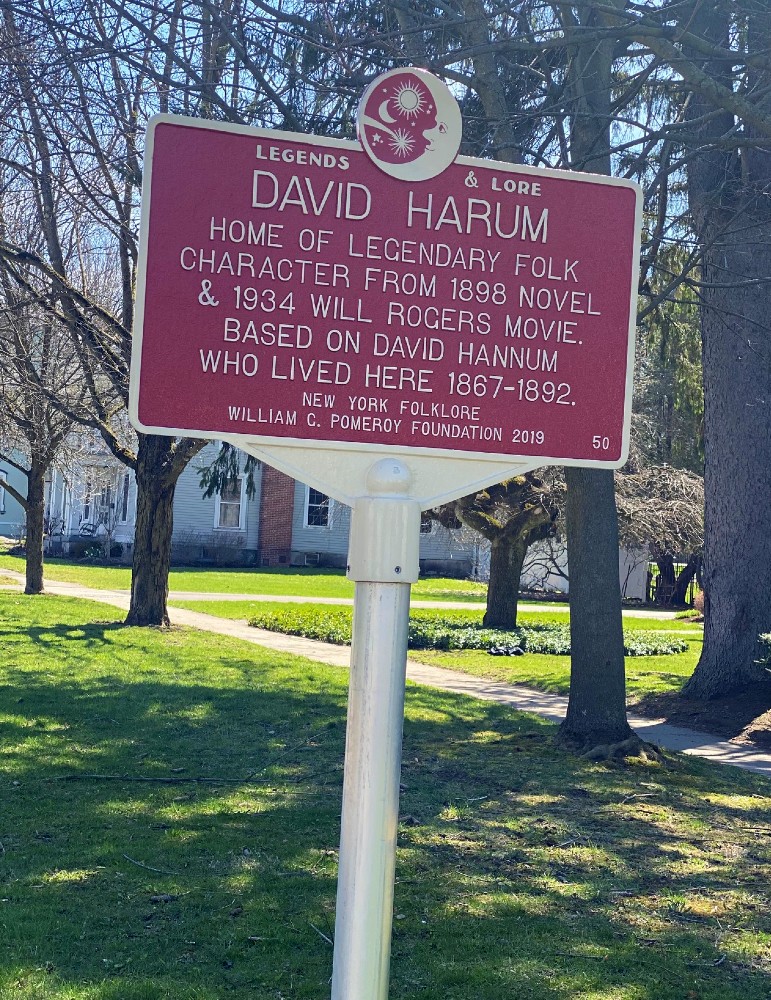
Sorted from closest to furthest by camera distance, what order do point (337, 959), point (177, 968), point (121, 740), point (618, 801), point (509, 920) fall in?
1. point (337, 959)
2. point (177, 968)
3. point (509, 920)
4. point (618, 801)
5. point (121, 740)

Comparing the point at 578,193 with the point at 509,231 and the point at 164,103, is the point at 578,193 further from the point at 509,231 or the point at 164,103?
the point at 164,103

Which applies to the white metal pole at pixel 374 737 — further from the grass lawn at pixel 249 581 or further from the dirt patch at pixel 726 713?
the grass lawn at pixel 249 581

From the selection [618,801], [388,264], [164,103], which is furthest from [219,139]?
[164,103]

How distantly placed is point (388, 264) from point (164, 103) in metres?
7.58

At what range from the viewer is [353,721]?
2.95 m

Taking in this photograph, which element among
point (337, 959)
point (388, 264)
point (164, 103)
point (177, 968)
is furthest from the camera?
point (164, 103)

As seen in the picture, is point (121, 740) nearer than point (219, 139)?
No

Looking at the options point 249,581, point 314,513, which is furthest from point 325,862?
point 314,513

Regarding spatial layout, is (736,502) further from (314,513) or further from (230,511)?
(314,513)

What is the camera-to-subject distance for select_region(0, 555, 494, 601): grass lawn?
26.9 meters

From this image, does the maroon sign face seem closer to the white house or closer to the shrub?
the shrub

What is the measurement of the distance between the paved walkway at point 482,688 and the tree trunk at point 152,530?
1.11 m

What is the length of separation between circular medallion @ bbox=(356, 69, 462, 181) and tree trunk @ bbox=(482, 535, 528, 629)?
16764mm

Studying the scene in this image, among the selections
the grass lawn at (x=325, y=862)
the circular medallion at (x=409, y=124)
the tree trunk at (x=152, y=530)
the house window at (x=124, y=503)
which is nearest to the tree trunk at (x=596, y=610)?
the grass lawn at (x=325, y=862)
